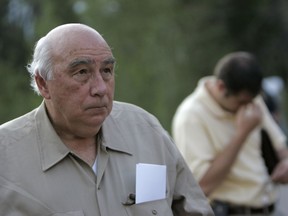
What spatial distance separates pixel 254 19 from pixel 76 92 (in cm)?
2107

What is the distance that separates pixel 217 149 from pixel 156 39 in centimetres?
1184

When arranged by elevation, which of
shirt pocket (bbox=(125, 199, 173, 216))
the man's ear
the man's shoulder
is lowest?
shirt pocket (bbox=(125, 199, 173, 216))

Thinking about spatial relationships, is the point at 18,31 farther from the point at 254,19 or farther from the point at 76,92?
the point at 76,92

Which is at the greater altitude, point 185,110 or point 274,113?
point 185,110

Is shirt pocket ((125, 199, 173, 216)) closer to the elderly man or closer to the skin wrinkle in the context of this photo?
the elderly man

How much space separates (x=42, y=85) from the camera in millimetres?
3043

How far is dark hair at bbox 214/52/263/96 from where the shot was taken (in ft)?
15.7

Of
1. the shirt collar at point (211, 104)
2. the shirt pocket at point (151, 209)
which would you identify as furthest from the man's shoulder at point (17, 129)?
the shirt collar at point (211, 104)

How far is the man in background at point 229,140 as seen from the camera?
4.84 m

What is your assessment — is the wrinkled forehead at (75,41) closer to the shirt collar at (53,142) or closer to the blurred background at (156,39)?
the shirt collar at (53,142)

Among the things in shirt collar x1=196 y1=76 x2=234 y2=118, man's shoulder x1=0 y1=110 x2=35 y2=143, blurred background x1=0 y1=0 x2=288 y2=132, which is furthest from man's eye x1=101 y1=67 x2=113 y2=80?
blurred background x1=0 y1=0 x2=288 y2=132

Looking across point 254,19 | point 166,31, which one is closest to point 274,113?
point 166,31

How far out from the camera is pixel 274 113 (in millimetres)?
8023

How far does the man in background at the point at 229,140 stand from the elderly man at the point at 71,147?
1.71 metres
